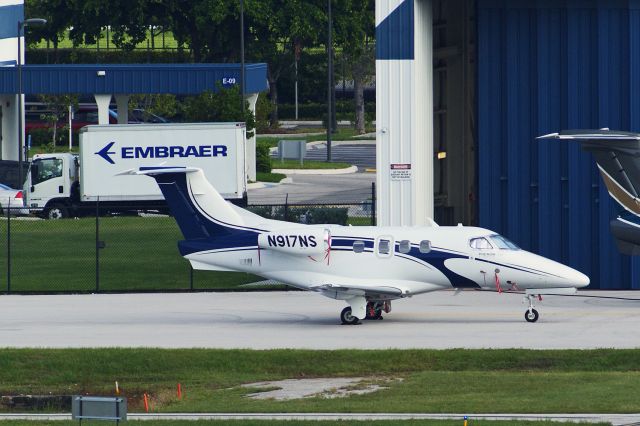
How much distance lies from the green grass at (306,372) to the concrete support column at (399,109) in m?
11.3

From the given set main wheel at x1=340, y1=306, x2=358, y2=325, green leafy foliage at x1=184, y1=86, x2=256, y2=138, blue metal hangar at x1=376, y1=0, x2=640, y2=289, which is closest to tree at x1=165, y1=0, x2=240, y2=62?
green leafy foliage at x1=184, y1=86, x2=256, y2=138

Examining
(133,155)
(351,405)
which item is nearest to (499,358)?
(351,405)

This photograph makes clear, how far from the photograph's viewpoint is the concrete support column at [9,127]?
69.9 m

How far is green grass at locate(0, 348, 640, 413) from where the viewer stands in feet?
73.3

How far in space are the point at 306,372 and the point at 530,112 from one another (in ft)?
46.5

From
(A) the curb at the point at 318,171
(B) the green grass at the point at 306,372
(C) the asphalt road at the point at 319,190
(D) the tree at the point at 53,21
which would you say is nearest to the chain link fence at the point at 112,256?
(C) the asphalt road at the point at 319,190

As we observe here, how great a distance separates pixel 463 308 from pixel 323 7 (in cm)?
5860

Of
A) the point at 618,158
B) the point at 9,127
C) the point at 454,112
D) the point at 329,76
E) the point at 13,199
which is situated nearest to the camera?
the point at 618,158

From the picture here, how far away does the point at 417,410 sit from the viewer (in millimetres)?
20688

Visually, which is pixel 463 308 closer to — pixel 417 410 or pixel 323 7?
pixel 417 410

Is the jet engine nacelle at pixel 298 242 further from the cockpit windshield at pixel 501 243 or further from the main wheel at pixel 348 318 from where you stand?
the cockpit windshield at pixel 501 243

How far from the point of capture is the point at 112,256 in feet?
137

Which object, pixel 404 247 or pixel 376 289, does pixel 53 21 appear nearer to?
pixel 404 247

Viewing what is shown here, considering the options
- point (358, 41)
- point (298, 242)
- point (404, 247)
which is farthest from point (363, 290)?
point (358, 41)
